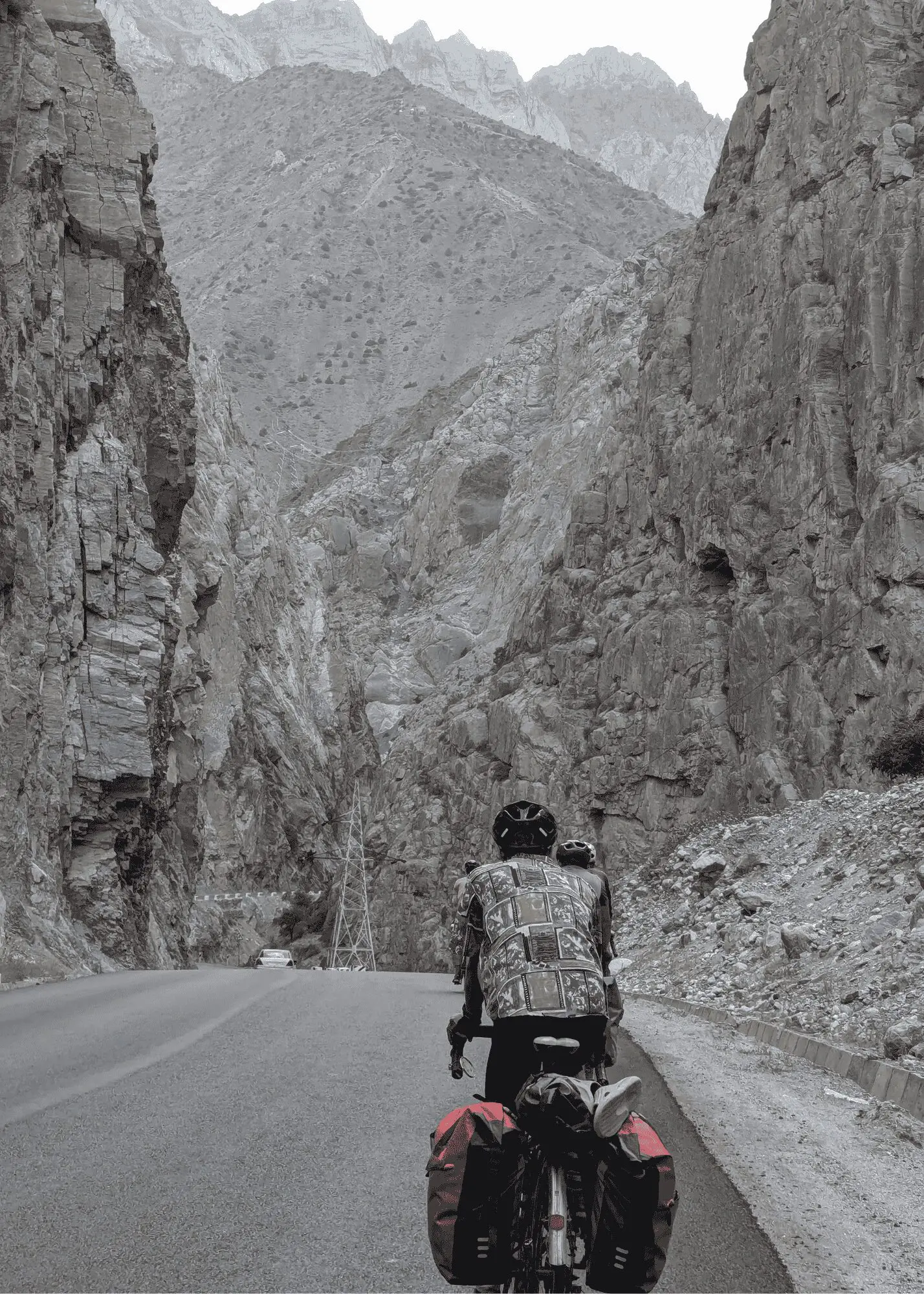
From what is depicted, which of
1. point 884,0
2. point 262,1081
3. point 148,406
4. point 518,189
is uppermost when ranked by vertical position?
point 518,189

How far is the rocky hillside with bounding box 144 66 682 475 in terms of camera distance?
367ft

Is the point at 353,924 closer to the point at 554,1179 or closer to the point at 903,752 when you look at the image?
the point at 903,752

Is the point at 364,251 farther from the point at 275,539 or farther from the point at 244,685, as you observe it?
the point at 244,685

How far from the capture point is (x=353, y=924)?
174 feet

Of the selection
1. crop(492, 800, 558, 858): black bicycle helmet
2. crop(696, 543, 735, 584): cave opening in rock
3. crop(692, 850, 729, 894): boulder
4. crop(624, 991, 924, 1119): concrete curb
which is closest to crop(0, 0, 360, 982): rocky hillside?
crop(624, 991, 924, 1119): concrete curb

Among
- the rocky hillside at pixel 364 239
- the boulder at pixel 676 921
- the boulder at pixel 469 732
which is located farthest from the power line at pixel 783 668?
the rocky hillside at pixel 364 239

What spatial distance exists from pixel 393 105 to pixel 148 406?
443 ft

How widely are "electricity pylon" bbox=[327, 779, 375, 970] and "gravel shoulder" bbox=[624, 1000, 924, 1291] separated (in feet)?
128

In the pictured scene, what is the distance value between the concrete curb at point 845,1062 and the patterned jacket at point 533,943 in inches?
200

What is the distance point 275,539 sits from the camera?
238ft

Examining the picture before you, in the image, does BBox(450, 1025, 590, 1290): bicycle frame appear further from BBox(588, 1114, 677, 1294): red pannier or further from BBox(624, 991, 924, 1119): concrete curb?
BBox(624, 991, 924, 1119): concrete curb

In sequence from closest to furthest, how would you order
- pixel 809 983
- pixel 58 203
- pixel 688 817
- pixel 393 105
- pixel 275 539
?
1. pixel 809 983
2. pixel 58 203
3. pixel 688 817
4. pixel 275 539
5. pixel 393 105

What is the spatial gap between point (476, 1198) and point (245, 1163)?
Answer: 2.80 m

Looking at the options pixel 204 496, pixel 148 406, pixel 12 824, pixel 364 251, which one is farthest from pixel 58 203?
pixel 364 251
